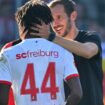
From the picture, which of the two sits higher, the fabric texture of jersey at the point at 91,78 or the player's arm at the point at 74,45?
the player's arm at the point at 74,45

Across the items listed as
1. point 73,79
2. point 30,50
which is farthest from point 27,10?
point 73,79

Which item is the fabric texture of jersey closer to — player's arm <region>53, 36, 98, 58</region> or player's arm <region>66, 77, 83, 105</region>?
player's arm <region>53, 36, 98, 58</region>

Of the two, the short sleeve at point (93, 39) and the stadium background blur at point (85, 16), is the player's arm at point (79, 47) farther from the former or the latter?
the stadium background blur at point (85, 16)

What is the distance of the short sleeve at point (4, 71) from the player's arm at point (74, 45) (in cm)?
26

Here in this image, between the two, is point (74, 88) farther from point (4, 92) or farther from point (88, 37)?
point (88, 37)

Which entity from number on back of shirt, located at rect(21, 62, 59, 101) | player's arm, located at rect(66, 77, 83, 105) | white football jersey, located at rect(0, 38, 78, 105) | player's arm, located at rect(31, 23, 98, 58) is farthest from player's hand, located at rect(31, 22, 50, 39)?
player's arm, located at rect(66, 77, 83, 105)

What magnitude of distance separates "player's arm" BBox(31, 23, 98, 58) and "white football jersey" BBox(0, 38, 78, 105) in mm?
126

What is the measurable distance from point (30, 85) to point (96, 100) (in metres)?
1.26

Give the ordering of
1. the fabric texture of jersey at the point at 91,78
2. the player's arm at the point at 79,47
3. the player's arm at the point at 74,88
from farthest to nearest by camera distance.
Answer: the fabric texture of jersey at the point at 91,78, the player's arm at the point at 79,47, the player's arm at the point at 74,88

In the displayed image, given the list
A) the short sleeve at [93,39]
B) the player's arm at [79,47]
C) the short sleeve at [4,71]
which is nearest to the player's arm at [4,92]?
the short sleeve at [4,71]

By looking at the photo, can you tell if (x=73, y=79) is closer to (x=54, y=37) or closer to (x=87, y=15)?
(x=54, y=37)

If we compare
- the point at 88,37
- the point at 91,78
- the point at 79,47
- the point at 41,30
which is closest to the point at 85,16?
the point at 88,37

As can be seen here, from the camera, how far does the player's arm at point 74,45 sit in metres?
4.10

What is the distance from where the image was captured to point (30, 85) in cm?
404
